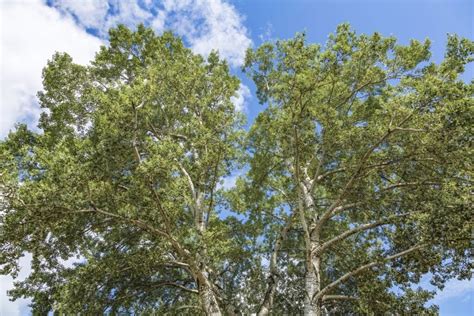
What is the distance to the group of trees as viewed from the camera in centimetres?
1045

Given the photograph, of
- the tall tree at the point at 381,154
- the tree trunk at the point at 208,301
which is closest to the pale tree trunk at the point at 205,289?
the tree trunk at the point at 208,301

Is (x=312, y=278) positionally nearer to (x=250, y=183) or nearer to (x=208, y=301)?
(x=208, y=301)

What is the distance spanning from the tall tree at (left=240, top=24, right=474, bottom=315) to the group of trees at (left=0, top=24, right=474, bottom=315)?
5 centimetres

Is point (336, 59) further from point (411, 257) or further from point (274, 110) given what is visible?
point (411, 257)

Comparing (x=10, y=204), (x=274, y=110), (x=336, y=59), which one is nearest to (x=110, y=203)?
(x=10, y=204)

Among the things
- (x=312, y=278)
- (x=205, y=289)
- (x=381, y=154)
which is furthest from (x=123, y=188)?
(x=381, y=154)

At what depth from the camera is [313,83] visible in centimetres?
1173

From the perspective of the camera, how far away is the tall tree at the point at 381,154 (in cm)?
1005

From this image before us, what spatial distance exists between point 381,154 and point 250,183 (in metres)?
6.15

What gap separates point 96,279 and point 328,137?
28.3 ft

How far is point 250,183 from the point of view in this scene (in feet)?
54.4

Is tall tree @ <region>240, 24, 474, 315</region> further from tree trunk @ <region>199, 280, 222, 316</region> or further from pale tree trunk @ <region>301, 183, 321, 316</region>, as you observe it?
tree trunk @ <region>199, 280, 222, 316</region>

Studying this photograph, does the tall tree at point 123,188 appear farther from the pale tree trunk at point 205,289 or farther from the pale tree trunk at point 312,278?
the pale tree trunk at point 312,278

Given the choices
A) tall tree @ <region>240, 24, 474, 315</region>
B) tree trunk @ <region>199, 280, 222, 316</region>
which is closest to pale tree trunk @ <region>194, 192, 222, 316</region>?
tree trunk @ <region>199, 280, 222, 316</region>
